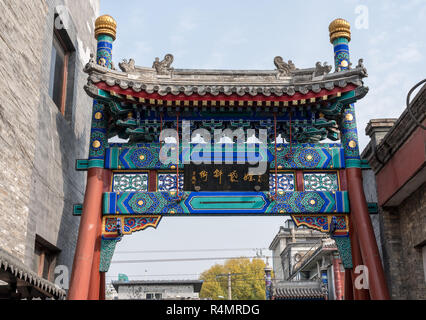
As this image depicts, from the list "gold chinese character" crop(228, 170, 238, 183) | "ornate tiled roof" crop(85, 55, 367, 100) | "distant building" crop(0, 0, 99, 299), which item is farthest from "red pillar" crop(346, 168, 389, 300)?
"distant building" crop(0, 0, 99, 299)

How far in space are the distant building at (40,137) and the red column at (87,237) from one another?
41 cm

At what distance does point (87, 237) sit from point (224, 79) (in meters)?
4.26

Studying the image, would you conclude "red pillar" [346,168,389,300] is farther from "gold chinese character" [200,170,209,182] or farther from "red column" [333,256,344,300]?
"red column" [333,256,344,300]

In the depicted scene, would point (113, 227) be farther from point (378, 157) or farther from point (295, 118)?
point (378, 157)

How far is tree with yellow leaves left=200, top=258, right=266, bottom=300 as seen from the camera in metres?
50.3

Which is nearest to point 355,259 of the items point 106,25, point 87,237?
point 87,237

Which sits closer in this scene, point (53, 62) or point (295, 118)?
point (295, 118)

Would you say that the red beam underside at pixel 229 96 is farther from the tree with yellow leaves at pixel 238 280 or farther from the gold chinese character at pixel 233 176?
the tree with yellow leaves at pixel 238 280

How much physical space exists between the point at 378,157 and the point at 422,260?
1.97 metres

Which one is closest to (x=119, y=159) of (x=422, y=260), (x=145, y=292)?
(x=422, y=260)

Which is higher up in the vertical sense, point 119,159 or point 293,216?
point 119,159

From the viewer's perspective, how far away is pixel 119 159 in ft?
33.5

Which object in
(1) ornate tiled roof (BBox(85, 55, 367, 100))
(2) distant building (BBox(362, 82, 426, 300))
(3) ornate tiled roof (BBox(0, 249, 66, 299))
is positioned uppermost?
(1) ornate tiled roof (BBox(85, 55, 367, 100))

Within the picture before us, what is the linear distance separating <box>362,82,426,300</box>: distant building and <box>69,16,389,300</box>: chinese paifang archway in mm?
518
